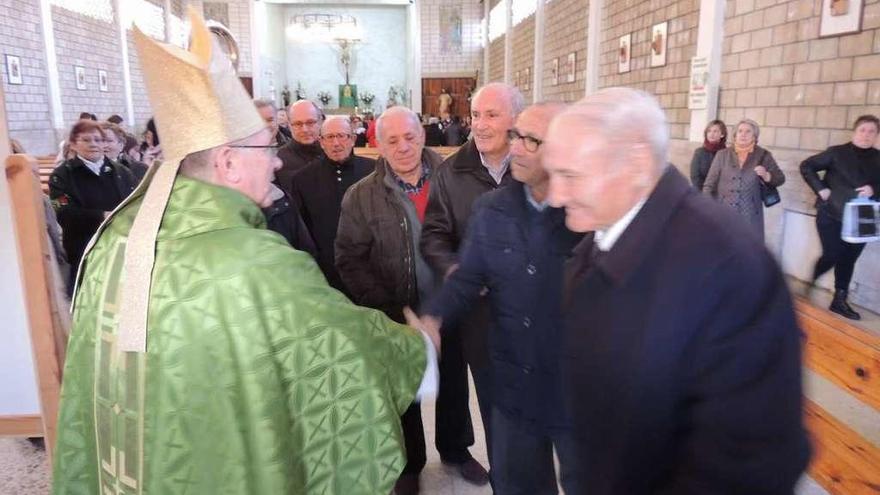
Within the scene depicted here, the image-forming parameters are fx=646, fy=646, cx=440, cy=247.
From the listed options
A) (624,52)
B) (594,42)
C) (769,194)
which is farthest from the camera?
(594,42)

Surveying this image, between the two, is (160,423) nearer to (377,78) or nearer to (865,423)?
(865,423)

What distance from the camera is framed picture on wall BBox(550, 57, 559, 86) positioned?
13.4m

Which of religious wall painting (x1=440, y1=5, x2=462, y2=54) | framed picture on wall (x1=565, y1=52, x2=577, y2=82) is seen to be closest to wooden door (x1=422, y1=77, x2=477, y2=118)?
religious wall painting (x1=440, y1=5, x2=462, y2=54)

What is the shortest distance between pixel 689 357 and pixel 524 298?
2.66 ft

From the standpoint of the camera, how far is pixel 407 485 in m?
2.69

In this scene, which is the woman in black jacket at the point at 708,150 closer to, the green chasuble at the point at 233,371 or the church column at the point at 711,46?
the church column at the point at 711,46

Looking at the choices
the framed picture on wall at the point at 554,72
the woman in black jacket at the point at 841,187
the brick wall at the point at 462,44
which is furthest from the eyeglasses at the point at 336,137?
the brick wall at the point at 462,44

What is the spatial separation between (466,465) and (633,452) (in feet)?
5.99

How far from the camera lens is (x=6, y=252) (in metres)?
2.68

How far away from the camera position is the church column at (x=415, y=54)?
69.5ft

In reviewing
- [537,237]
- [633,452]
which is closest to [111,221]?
[537,237]

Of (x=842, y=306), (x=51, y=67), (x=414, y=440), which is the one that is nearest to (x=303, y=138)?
(x=414, y=440)

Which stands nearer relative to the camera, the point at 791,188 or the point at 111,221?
the point at 111,221

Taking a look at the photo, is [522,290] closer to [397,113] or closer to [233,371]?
[233,371]
